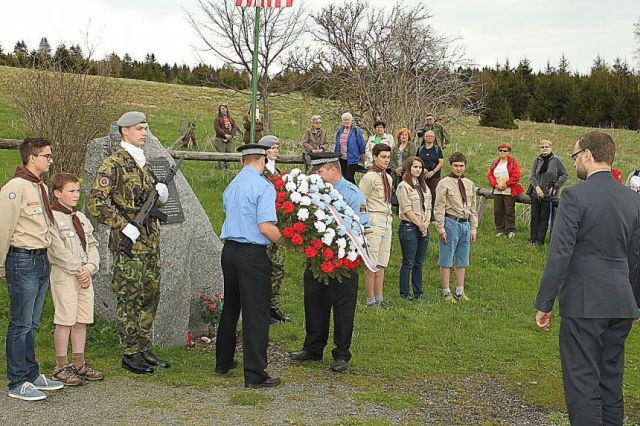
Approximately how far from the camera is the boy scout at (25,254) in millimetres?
6418

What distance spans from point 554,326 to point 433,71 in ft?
39.8

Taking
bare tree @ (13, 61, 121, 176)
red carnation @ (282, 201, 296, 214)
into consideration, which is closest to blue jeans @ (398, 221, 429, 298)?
red carnation @ (282, 201, 296, 214)

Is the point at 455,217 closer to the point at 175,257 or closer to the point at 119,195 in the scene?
the point at 175,257

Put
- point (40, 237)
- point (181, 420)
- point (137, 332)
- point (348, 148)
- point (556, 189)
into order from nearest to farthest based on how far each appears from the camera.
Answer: point (181, 420) → point (40, 237) → point (137, 332) → point (556, 189) → point (348, 148)

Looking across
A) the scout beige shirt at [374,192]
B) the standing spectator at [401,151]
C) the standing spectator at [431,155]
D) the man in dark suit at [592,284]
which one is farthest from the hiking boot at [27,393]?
the standing spectator at [431,155]

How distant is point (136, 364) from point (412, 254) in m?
4.68

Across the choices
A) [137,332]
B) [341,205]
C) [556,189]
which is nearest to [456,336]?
[341,205]

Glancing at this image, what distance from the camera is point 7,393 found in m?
6.66

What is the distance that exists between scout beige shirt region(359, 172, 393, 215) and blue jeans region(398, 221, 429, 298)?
0.55 meters

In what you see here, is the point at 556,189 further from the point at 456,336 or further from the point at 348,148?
the point at 456,336

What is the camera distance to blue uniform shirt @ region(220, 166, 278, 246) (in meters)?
6.93

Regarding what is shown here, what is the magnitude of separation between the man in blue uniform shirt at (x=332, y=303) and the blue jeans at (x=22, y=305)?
8.43 feet

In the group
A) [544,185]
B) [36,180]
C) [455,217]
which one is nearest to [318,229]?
[36,180]

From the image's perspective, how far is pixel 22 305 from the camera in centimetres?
649
